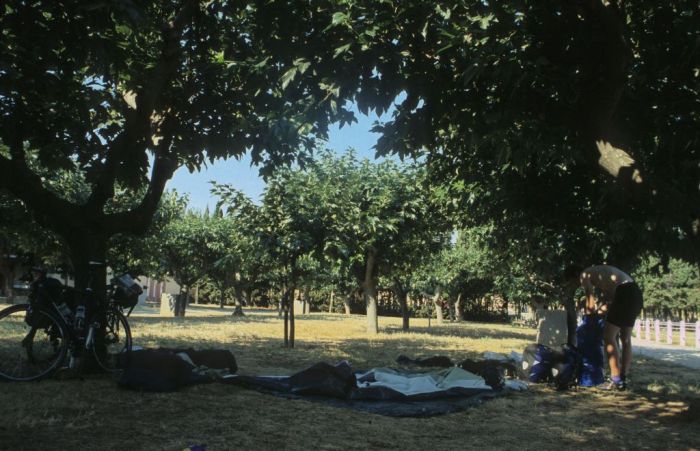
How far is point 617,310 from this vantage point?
282 inches

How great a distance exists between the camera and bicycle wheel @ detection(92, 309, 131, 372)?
659cm

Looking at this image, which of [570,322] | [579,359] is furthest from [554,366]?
[570,322]

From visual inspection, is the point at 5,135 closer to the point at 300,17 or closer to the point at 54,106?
the point at 54,106

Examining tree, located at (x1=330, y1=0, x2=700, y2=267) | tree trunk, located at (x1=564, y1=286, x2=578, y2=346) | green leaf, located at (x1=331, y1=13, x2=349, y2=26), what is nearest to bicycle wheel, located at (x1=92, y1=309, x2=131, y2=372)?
tree, located at (x1=330, y1=0, x2=700, y2=267)

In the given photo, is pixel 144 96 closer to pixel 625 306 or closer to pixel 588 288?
pixel 588 288

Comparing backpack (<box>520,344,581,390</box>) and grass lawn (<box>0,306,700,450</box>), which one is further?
backpack (<box>520,344,581,390</box>)

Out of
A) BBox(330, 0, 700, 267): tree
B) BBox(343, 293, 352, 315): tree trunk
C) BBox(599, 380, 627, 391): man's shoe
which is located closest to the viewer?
BBox(330, 0, 700, 267): tree

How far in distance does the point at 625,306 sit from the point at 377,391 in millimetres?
3467

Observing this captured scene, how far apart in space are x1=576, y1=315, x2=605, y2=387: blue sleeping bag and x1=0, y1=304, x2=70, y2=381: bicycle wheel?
6623mm

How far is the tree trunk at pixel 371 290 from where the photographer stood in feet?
62.2

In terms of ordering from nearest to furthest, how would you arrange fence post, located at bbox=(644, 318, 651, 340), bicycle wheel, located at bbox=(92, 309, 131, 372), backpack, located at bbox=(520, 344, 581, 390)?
bicycle wheel, located at bbox=(92, 309, 131, 372) → backpack, located at bbox=(520, 344, 581, 390) → fence post, located at bbox=(644, 318, 651, 340)

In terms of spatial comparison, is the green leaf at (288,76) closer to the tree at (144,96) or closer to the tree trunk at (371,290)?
the tree at (144,96)

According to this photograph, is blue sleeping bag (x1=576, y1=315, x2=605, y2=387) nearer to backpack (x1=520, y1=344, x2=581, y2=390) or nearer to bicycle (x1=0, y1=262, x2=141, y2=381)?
backpack (x1=520, y1=344, x2=581, y2=390)

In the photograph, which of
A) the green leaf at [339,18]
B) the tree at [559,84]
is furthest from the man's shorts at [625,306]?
the green leaf at [339,18]
